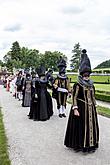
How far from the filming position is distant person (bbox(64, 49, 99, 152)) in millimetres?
7059

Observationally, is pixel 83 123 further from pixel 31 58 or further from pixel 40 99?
pixel 31 58

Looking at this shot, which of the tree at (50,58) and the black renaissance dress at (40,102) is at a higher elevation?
the tree at (50,58)

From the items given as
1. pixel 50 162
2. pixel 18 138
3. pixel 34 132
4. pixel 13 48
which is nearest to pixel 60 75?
pixel 34 132

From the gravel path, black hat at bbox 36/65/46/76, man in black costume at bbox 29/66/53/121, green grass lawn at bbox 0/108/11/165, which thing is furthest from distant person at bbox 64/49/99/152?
black hat at bbox 36/65/46/76

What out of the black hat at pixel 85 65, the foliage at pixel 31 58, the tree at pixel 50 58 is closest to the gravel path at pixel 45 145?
the black hat at pixel 85 65

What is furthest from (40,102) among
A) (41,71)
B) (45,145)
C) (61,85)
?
(45,145)

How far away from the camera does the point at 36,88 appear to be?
12.2 metres

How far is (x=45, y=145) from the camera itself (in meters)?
7.73

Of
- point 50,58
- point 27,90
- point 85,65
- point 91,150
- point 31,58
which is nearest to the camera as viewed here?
point 91,150

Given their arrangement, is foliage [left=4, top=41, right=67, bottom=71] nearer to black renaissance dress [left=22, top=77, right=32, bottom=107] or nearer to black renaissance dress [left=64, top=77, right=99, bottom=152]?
black renaissance dress [left=22, top=77, right=32, bottom=107]

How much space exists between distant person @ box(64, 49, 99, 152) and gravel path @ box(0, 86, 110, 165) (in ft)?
0.65

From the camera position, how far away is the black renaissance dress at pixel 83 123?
7051 mm

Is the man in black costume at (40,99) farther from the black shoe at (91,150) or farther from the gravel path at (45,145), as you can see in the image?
the black shoe at (91,150)

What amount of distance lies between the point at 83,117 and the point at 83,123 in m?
0.13
